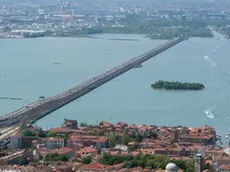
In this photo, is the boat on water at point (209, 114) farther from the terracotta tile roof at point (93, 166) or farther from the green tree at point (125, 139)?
the terracotta tile roof at point (93, 166)

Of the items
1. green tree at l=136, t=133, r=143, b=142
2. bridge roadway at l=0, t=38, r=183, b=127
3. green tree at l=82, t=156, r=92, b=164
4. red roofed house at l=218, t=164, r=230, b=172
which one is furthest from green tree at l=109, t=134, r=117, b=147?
red roofed house at l=218, t=164, r=230, b=172

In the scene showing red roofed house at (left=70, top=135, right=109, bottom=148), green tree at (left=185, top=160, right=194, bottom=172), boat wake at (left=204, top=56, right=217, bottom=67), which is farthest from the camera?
boat wake at (left=204, top=56, right=217, bottom=67)

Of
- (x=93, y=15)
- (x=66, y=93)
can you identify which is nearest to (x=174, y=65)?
(x=66, y=93)

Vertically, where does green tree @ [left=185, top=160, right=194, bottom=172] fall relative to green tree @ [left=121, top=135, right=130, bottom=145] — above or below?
below

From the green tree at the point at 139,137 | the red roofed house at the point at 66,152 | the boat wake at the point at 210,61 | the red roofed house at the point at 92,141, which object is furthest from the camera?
the boat wake at the point at 210,61

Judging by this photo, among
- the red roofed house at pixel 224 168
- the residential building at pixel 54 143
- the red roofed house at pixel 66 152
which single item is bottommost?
the red roofed house at pixel 224 168

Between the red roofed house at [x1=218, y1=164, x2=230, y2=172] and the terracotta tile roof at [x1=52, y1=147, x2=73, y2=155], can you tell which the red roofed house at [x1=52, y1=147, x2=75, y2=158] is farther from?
the red roofed house at [x1=218, y1=164, x2=230, y2=172]

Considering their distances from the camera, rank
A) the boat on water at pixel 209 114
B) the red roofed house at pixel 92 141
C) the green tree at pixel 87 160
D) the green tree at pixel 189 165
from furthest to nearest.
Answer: the boat on water at pixel 209 114
the red roofed house at pixel 92 141
the green tree at pixel 87 160
the green tree at pixel 189 165

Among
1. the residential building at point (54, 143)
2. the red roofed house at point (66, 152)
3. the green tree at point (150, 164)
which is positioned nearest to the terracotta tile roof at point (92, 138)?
the residential building at point (54, 143)

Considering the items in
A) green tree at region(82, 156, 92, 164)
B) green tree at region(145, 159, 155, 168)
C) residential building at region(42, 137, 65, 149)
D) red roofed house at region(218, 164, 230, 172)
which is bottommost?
red roofed house at region(218, 164, 230, 172)

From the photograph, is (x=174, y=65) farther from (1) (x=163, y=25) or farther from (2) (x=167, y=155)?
(1) (x=163, y=25)

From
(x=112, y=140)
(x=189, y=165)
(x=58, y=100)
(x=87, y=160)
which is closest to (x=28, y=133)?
(x=112, y=140)
